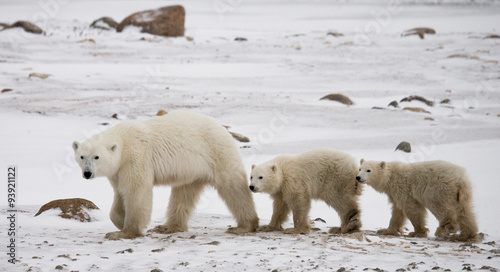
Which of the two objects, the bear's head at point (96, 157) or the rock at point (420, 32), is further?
the rock at point (420, 32)

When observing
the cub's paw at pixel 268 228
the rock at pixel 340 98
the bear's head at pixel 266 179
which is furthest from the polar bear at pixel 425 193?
the rock at pixel 340 98

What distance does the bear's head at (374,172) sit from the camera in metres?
7.42

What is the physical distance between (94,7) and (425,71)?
3478 cm

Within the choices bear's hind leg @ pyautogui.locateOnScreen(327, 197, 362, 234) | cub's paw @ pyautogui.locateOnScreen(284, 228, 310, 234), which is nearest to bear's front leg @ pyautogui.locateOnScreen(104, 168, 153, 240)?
cub's paw @ pyautogui.locateOnScreen(284, 228, 310, 234)

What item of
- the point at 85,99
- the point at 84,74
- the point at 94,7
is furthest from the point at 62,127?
the point at 94,7

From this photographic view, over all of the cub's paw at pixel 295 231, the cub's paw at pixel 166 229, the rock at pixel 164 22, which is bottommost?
the cub's paw at pixel 166 229

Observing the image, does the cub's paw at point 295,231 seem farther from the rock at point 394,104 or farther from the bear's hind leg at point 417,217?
the rock at point 394,104

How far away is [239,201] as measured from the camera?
7391mm

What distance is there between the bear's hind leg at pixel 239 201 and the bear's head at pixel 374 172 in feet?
4.67

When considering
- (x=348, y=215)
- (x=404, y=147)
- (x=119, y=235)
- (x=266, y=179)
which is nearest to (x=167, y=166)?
(x=119, y=235)

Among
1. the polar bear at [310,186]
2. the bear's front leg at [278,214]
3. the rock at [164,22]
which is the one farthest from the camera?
the rock at [164,22]

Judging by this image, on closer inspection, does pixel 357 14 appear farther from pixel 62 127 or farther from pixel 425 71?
pixel 62 127

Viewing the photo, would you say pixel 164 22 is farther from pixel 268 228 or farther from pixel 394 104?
pixel 268 228

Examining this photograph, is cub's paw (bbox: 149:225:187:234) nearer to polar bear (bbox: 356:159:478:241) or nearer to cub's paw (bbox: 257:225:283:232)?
cub's paw (bbox: 257:225:283:232)
